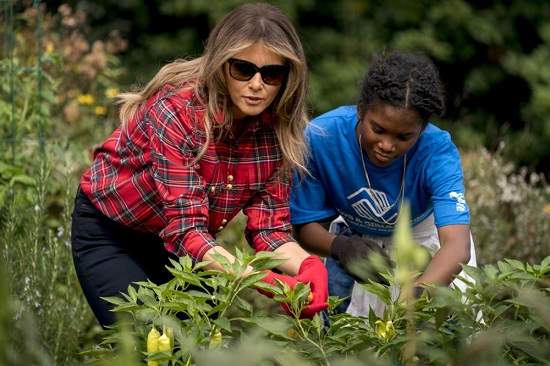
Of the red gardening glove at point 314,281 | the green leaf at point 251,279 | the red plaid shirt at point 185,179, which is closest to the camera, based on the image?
the green leaf at point 251,279

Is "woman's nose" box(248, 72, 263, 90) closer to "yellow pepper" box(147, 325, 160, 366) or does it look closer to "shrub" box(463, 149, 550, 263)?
"yellow pepper" box(147, 325, 160, 366)

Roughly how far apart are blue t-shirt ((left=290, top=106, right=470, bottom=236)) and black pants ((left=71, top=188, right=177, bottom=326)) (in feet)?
1.63

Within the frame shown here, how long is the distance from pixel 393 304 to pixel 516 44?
20.8 ft

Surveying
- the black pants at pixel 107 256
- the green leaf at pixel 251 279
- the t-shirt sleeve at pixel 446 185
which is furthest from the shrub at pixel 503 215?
the green leaf at pixel 251 279

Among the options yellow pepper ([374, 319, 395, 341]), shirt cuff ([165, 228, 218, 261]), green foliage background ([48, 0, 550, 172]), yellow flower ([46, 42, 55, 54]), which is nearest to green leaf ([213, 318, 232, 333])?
yellow pepper ([374, 319, 395, 341])

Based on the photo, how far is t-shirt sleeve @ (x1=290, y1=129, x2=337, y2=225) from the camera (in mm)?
3033

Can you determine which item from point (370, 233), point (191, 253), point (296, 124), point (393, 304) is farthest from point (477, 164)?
point (393, 304)

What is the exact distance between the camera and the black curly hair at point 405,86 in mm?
2818

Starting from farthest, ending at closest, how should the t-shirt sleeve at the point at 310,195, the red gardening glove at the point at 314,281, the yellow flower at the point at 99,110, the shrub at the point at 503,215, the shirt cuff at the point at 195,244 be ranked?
the yellow flower at the point at 99,110, the shrub at the point at 503,215, the t-shirt sleeve at the point at 310,195, the shirt cuff at the point at 195,244, the red gardening glove at the point at 314,281

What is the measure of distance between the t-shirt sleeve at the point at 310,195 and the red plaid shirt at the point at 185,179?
0.98 ft

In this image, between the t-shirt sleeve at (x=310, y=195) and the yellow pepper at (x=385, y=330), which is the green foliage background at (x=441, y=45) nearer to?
the t-shirt sleeve at (x=310, y=195)

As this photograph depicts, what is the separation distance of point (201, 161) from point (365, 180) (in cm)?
68

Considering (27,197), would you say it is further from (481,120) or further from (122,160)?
(481,120)

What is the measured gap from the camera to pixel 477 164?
215 inches
